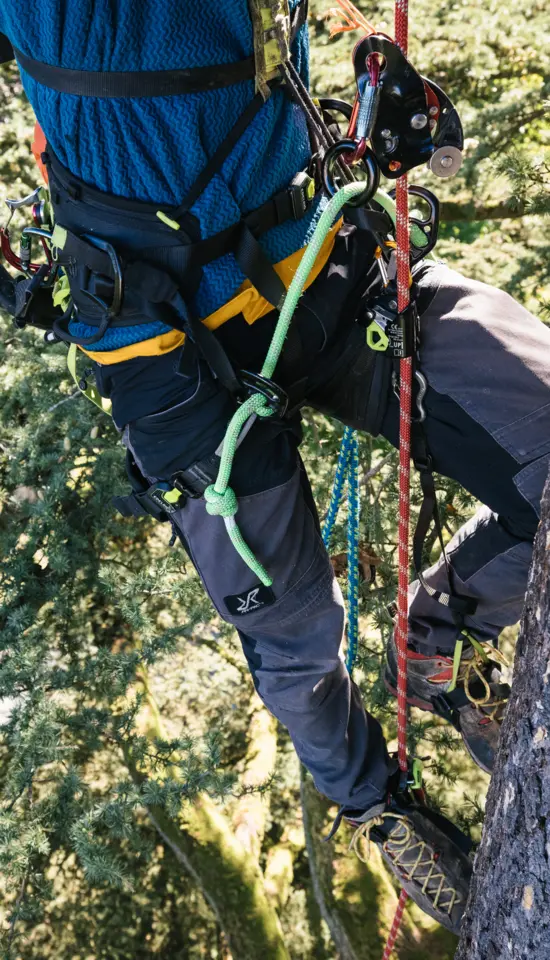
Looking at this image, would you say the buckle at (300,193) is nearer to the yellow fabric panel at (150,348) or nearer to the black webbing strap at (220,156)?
the black webbing strap at (220,156)

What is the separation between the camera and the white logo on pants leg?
175 centimetres

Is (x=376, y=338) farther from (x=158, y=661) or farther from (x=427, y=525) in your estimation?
(x=158, y=661)

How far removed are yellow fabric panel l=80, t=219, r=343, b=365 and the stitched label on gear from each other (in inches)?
22.9

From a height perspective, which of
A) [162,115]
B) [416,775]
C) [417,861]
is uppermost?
[162,115]

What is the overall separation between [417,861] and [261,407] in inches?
55.6

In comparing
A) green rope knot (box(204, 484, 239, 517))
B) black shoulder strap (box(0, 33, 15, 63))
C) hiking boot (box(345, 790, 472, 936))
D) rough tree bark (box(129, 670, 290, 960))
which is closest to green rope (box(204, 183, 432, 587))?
green rope knot (box(204, 484, 239, 517))

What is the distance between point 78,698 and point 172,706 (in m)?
2.02

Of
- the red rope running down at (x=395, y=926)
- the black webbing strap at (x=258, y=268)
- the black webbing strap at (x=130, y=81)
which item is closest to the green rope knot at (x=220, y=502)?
the black webbing strap at (x=258, y=268)

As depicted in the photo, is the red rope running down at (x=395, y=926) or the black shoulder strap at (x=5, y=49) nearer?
the black shoulder strap at (x=5, y=49)

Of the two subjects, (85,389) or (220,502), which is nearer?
(220,502)

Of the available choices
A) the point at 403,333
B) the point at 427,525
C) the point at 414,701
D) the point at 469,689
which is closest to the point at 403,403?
the point at 403,333

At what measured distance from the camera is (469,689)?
2.29 meters

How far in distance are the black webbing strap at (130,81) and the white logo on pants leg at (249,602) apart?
1.04m

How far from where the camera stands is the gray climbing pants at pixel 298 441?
1.63 meters
